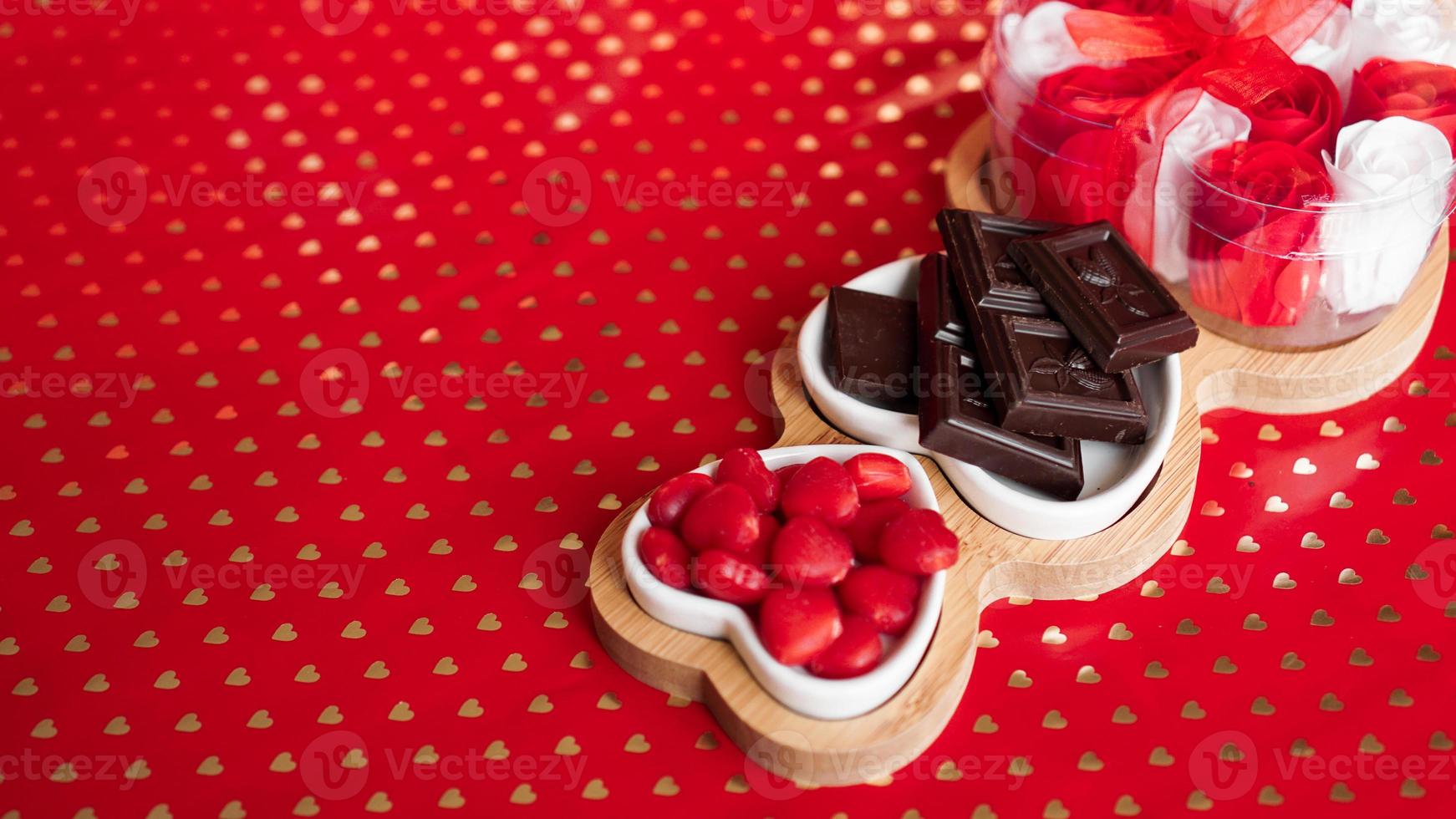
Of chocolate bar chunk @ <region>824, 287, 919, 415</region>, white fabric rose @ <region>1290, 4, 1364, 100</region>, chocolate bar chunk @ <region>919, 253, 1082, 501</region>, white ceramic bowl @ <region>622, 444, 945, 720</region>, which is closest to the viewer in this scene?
white ceramic bowl @ <region>622, 444, 945, 720</region>

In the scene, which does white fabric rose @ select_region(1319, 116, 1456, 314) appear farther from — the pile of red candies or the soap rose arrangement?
the pile of red candies

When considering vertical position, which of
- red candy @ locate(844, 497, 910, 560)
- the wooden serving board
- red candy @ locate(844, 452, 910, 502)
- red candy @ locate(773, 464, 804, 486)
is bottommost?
the wooden serving board

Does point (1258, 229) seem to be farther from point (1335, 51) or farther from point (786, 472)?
point (786, 472)

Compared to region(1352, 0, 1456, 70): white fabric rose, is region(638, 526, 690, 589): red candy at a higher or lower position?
lower

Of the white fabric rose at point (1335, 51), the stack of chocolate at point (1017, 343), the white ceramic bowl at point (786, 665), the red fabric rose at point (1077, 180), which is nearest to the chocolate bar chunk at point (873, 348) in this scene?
the stack of chocolate at point (1017, 343)

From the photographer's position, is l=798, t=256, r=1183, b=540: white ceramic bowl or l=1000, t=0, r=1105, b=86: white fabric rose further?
l=1000, t=0, r=1105, b=86: white fabric rose

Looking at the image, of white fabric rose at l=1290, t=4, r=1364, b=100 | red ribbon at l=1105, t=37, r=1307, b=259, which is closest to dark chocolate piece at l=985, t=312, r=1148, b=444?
red ribbon at l=1105, t=37, r=1307, b=259

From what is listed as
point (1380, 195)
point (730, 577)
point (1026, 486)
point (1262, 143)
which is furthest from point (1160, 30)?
point (730, 577)
